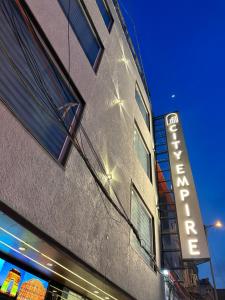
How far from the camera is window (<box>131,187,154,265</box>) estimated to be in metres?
8.88

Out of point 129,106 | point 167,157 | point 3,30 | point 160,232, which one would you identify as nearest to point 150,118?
point 167,157

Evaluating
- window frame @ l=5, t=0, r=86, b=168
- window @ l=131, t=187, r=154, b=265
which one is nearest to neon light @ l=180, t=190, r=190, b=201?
window @ l=131, t=187, r=154, b=265

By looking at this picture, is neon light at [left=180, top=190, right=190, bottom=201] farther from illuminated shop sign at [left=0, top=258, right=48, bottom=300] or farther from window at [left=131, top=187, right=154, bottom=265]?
illuminated shop sign at [left=0, top=258, right=48, bottom=300]

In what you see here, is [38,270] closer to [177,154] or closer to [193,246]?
[193,246]

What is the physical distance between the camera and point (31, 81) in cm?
509

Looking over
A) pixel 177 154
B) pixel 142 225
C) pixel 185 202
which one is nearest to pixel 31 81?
pixel 142 225

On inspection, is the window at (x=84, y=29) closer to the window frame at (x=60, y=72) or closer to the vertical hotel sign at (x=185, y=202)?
the window frame at (x=60, y=72)

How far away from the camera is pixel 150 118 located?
15727mm

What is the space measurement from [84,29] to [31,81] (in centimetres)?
395

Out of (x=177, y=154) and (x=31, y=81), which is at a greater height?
(x=177, y=154)

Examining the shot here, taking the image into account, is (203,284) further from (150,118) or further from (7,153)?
(7,153)

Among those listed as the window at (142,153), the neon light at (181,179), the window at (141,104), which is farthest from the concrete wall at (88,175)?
the window at (141,104)

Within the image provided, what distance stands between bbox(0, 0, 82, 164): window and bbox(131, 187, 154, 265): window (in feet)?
14.5

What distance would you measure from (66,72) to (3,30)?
1.74 metres
